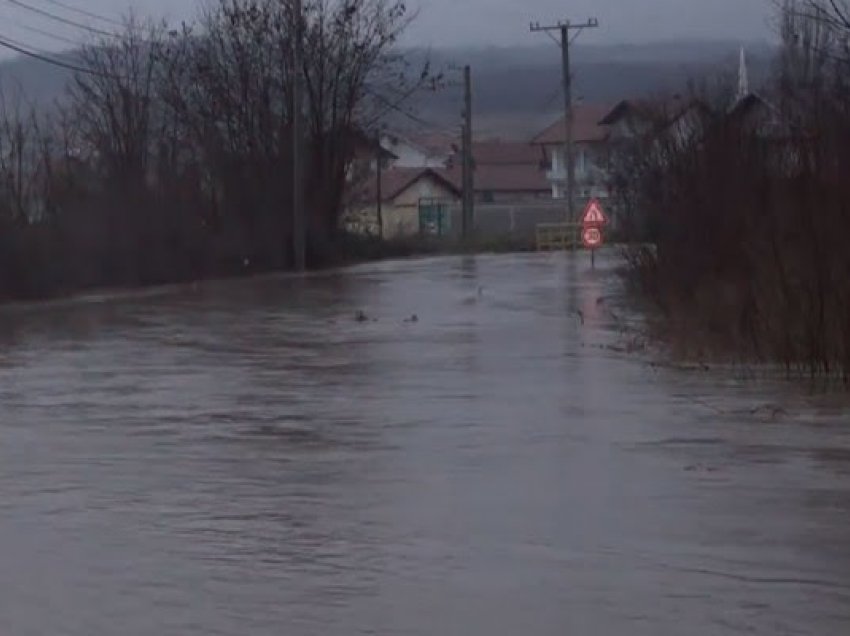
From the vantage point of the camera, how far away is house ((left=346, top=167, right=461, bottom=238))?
262 ft

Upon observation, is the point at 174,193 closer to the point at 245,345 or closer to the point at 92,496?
the point at 245,345

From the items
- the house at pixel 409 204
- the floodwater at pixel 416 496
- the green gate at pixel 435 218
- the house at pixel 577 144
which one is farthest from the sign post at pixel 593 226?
the house at pixel 577 144

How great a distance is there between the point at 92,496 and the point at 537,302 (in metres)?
25.6

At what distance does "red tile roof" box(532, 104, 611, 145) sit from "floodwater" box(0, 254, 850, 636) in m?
102

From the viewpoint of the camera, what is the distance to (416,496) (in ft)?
43.3

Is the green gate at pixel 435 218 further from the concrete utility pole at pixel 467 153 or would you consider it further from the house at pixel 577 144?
the house at pixel 577 144

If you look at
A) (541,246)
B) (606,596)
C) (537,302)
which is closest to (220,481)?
(606,596)

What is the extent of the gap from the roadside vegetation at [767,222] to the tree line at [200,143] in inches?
790

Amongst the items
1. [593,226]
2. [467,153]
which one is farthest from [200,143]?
[467,153]

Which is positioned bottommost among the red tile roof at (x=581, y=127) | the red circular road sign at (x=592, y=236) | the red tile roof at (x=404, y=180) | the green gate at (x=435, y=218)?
the red circular road sign at (x=592, y=236)

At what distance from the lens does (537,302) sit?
38.6 m

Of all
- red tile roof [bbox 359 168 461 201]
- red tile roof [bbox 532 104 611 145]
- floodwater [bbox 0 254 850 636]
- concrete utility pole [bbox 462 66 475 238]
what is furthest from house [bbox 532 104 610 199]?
floodwater [bbox 0 254 850 636]

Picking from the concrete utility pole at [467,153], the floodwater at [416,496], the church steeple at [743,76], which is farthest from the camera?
the concrete utility pole at [467,153]

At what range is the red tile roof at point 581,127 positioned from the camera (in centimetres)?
12762
